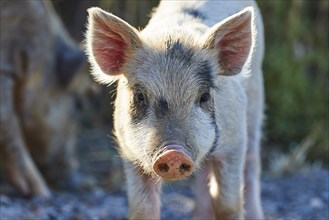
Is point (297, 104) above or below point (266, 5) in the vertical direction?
below

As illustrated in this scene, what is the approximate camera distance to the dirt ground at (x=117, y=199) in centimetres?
653

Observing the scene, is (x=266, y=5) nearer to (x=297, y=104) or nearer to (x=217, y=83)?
(x=297, y=104)

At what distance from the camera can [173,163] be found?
14.7ft

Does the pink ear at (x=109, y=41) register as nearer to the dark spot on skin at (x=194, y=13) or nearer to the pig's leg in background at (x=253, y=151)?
the dark spot on skin at (x=194, y=13)

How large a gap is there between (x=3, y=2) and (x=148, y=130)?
117 inches

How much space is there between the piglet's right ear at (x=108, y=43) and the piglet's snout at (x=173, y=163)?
76 centimetres

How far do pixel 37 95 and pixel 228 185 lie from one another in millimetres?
2944

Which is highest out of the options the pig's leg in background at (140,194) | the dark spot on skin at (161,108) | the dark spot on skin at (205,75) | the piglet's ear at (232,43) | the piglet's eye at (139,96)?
the piglet's ear at (232,43)

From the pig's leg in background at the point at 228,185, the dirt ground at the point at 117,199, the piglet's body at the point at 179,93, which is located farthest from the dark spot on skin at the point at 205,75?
the dirt ground at the point at 117,199

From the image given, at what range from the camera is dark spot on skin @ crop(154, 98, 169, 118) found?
476 centimetres

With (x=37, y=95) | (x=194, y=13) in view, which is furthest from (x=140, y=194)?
(x=37, y=95)

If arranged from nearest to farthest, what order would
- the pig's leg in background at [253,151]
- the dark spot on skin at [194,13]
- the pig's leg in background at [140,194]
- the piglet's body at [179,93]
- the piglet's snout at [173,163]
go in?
the piglet's snout at [173,163] < the piglet's body at [179,93] < the pig's leg in background at [140,194] < the dark spot on skin at [194,13] < the pig's leg in background at [253,151]

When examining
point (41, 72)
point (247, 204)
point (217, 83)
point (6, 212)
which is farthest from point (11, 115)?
point (217, 83)

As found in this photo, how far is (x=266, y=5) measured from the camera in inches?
373
